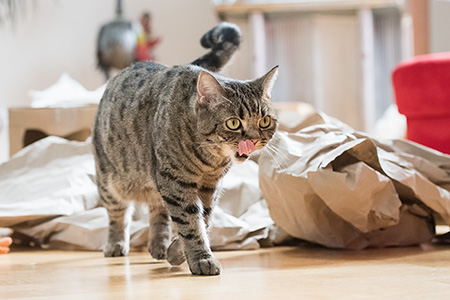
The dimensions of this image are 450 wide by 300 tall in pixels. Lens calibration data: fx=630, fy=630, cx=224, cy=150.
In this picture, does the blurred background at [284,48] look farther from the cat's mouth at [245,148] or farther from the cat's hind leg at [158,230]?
the cat's mouth at [245,148]

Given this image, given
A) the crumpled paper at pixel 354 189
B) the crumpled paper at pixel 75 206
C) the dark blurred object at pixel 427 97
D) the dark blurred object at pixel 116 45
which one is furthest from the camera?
the dark blurred object at pixel 116 45

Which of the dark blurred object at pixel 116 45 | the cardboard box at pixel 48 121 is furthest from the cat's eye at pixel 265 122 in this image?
the dark blurred object at pixel 116 45

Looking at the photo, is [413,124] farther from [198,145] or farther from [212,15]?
[212,15]

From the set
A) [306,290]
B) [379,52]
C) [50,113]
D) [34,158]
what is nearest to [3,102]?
[50,113]

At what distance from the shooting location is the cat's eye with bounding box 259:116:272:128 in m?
1.37

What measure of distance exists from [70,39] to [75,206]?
2.99 metres

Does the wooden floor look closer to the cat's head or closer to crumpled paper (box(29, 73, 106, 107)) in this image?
the cat's head

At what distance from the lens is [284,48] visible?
473 cm

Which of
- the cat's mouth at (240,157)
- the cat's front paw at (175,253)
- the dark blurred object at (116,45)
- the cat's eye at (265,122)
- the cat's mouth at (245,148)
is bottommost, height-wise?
the cat's front paw at (175,253)

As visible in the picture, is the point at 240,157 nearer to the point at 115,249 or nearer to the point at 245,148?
the point at 245,148

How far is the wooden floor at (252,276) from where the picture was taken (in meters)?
1.13

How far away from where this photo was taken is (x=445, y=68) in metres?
1.94

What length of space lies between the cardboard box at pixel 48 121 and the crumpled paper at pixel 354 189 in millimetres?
1241

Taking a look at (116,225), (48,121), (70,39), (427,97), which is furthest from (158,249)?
(70,39)
